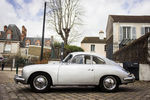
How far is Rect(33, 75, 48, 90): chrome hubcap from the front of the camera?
5422 mm

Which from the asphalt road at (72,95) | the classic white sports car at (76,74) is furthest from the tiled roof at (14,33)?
the classic white sports car at (76,74)

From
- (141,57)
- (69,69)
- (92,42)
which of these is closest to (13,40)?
(92,42)

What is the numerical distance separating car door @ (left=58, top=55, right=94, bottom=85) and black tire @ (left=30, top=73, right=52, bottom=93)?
0.41 m

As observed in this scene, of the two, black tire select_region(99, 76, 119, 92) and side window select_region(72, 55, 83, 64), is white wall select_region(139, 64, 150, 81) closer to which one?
black tire select_region(99, 76, 119, 92)

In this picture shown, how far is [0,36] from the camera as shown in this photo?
146 feet

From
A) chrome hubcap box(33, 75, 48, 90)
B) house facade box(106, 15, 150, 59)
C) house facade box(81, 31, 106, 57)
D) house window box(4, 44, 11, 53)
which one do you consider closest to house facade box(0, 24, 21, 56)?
house window box(4, 44, 11, 53)

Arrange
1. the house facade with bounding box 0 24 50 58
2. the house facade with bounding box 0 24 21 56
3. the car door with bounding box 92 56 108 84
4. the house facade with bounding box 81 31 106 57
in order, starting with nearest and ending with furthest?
the car door with bounding box 92 56 108 84 → the house facade with bounding box 81 31 106 57 → the house facade with bounding box 0 24 21 56 → the house facade with bounding box 0 24 50 58

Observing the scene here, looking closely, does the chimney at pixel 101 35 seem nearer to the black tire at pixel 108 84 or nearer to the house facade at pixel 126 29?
the house facade at pixel 126 29

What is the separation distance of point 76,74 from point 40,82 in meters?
1.24

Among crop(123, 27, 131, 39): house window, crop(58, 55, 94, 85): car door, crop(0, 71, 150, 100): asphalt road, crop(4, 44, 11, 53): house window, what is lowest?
crop(0, 71, 150, 100): asphalt road

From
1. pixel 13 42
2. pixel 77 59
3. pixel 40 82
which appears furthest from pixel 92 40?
pixel 40 82

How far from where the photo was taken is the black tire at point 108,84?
18.7 feet

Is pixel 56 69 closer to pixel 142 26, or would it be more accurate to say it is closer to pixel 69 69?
pixel 69 69

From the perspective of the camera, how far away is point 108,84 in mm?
5719
